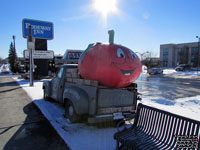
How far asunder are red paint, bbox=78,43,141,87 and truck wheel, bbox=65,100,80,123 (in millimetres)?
1080

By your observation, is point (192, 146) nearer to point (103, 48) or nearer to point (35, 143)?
point (103, 48)

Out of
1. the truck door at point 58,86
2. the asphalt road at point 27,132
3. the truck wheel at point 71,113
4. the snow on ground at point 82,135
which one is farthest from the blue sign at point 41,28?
the snow on ground at point 82,135

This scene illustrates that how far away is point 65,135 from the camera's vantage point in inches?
150

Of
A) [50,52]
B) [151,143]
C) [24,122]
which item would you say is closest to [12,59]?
[50,52]

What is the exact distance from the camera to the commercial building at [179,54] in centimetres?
6238

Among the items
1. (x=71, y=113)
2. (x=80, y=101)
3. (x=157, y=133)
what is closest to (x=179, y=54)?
(x=71, y=113)

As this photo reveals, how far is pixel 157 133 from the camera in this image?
2.92 metres

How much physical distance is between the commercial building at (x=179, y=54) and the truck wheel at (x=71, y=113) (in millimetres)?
62424

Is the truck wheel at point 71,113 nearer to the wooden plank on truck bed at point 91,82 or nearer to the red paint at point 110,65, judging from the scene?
the wooden plank on truck bed at point 91,82

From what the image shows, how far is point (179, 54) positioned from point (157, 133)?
73.6 meters

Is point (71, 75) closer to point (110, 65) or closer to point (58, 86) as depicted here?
point (58, 86)

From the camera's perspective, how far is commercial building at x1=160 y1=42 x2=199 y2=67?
62.4m

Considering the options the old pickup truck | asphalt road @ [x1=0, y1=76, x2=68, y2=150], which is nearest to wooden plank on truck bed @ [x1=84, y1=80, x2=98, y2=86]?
the old pickup truck

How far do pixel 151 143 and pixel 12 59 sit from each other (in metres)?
53.3
